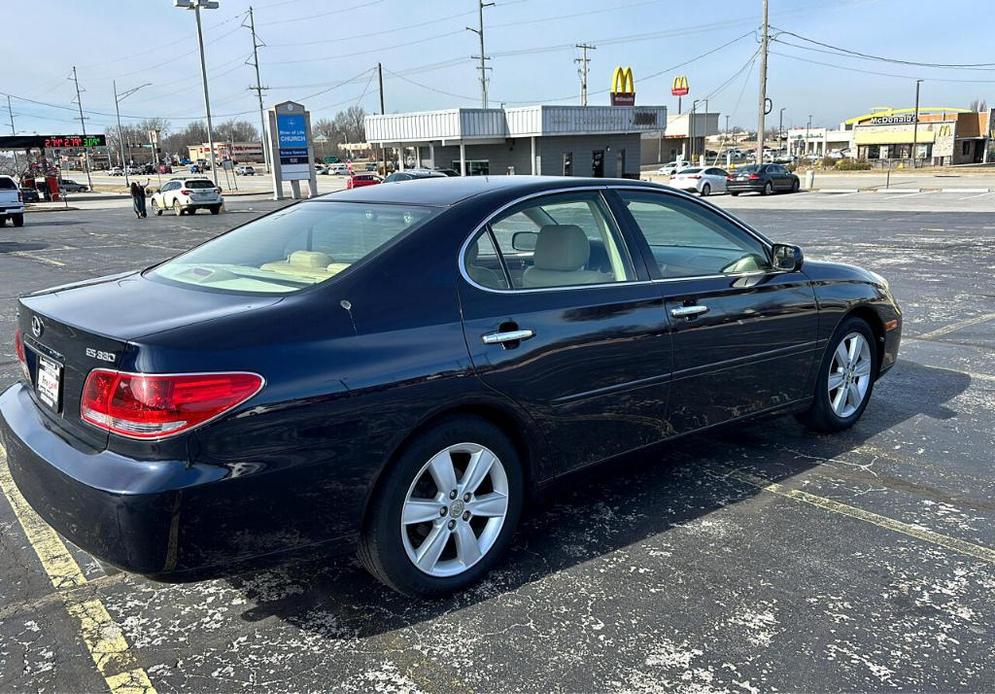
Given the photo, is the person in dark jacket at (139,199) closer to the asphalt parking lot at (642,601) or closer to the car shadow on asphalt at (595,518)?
the asphalt parking lot at (642,601)

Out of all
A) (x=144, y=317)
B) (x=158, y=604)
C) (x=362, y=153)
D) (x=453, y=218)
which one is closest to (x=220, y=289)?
(x=144, y=317)

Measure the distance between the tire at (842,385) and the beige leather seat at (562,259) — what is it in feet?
6.04

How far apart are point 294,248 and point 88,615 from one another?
167cm

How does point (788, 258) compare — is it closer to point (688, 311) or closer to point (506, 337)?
point (688, 311)

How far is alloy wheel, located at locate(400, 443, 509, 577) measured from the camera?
2965 mm

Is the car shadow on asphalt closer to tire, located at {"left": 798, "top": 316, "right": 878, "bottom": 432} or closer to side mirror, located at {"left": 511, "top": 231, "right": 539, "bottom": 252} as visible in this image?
tire, located at {"left": 798, "top": 316, "right": 878, "bottom": 432}

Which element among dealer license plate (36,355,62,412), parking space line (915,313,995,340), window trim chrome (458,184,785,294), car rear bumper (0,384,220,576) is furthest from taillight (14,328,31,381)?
parking space line (915,313,995,340)

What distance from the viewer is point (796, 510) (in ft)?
12.6

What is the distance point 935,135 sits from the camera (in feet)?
262

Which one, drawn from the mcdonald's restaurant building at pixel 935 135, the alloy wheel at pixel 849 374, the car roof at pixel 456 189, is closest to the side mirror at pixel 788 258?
the alloy wheel at pixel 849 374

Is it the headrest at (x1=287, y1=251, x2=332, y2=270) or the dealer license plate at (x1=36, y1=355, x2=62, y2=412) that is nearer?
the dealer license plate at (x1=36, y1=355, x2=62, y2=412)

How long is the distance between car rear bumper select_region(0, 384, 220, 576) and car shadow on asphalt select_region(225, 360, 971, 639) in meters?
0.41

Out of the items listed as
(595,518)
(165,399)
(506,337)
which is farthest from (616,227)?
(165,399)

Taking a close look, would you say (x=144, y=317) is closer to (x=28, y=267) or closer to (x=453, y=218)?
(x=453, y=218)
